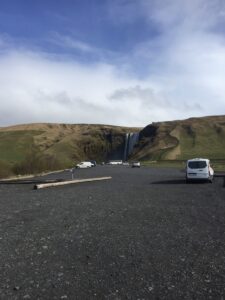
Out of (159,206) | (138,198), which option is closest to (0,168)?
(138,198)

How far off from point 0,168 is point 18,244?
51804mm

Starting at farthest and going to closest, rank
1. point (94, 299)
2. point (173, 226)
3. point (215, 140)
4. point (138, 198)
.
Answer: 1. point (215, 140)
2. point (138, 198)
3. point (173, 226)
4. point (94, 299)

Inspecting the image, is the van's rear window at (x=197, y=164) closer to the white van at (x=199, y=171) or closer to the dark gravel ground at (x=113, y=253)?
the white van at (x=199, y=171)

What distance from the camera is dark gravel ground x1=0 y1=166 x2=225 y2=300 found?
8750 millimetres

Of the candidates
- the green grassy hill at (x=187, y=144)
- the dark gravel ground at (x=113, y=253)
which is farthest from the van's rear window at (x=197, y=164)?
the green grassy hill at (x=187, y=144)

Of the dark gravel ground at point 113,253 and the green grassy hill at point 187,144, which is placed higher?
the green grassy hill at point 187,144

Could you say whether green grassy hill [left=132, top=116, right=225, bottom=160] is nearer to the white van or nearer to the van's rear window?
the van's rear window

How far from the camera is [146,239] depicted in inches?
525

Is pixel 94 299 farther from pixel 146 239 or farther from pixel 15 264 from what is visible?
pixel 146 239

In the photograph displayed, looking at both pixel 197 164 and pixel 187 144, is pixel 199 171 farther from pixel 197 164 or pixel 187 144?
pixel 187 144

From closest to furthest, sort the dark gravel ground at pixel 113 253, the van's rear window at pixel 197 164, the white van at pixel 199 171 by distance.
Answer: the dark gravel ground at pixel 113 253 → the white van at pixel 199 171 → the van's rear window at pixel 197 164

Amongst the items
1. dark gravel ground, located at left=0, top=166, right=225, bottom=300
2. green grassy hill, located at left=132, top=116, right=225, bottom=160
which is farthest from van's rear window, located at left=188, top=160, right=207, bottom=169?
green grassy hill, located at left=132, top=116, right=225, bottom=160

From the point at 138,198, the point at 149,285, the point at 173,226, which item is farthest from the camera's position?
the point at 138,198

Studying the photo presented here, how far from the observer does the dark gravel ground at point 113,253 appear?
8.75 m
